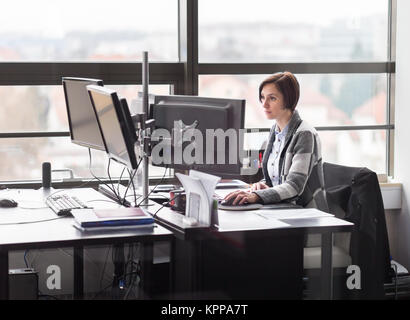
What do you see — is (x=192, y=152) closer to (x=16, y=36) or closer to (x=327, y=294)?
(x=327, y=294)

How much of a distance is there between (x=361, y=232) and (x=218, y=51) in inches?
59.3

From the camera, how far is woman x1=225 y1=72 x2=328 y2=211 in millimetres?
3180

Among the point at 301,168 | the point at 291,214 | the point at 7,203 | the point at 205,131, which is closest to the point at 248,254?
the point at 291,214

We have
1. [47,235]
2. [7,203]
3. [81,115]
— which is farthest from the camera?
[81,115]

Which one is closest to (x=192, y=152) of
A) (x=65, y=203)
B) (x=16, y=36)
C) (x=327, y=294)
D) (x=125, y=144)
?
(x=125, y=144)

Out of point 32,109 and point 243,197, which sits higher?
point 32,109

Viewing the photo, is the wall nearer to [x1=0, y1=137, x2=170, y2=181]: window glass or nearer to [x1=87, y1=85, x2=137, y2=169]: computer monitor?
[x1=0, y1=137, x2=170, y2=181]: window glass

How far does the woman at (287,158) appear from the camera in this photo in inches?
125

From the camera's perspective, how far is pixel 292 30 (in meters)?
4.40

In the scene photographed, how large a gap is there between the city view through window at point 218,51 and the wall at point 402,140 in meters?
0.16

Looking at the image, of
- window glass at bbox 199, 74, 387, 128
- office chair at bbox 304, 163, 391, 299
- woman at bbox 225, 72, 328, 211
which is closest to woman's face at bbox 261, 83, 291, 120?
woman at bbox 225, 72, 328, 211

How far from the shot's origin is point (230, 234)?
8.44 ft

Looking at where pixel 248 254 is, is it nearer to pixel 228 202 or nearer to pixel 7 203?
pixel 228 202

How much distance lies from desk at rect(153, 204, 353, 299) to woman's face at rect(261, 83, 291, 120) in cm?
76
